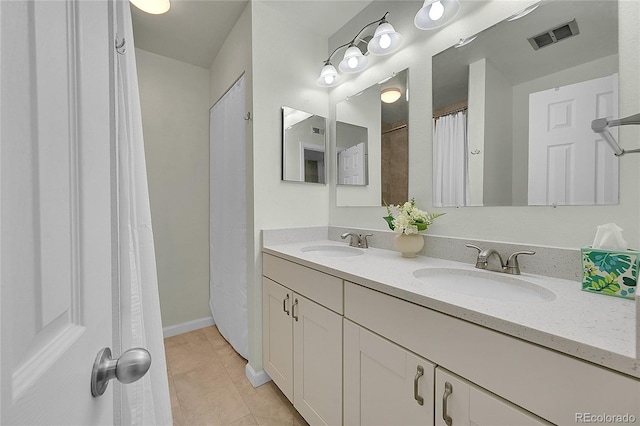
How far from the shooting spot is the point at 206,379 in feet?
5.79

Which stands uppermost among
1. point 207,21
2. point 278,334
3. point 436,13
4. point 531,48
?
point 207,21

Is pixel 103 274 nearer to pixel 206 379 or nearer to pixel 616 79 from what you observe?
pixel 616 79

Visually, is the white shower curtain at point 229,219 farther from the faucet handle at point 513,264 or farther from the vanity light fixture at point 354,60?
the faucet handle at point 513,264

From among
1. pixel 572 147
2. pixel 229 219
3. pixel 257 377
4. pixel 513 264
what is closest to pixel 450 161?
pixel 572 147

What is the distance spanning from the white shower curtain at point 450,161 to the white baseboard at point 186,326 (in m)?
2.46

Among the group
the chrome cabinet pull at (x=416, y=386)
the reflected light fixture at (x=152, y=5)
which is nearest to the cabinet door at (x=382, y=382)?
the chrome cabinet pull at (x=416, y=386)

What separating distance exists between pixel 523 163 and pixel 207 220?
8.52ft

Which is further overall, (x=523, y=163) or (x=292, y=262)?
(x=292, y=262)

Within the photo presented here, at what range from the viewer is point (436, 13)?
1.24 m

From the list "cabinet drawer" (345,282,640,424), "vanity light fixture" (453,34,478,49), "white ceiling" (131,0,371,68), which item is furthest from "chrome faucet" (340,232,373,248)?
"white ceiling" (131,0,371,68)

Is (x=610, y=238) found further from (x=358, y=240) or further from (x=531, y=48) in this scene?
(x=358, y=240)

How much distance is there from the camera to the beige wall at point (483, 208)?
2.82 ft

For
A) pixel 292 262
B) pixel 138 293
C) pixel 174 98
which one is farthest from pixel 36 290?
pixel 174 98

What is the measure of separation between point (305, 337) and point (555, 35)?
67.5 inches
